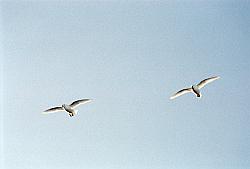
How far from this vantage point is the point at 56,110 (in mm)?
16188

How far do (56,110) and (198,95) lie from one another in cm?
551

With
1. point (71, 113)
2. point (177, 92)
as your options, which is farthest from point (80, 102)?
point (177, 92)

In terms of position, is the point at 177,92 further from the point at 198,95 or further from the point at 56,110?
the point at 56,110

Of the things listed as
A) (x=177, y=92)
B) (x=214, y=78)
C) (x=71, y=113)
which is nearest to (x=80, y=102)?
(x=71, y=113)

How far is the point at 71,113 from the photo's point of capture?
15.6 meters

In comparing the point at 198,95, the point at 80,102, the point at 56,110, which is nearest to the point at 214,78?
the point at 198,95

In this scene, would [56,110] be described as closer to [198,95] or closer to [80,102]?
[80,102]

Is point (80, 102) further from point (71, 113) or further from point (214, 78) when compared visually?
point (214, 78)

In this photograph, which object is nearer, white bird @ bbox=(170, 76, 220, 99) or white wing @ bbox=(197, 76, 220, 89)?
white wing @ bbox=(197, 76, 220, 89)

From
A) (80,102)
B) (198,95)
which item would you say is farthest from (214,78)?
(80,102)

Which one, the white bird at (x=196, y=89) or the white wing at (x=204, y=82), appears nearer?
the white wing at (x=204, y=82)

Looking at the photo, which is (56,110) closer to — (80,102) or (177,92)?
(80,102)

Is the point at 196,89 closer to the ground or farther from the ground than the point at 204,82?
closer to the ground

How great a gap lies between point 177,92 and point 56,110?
4.75 metres
